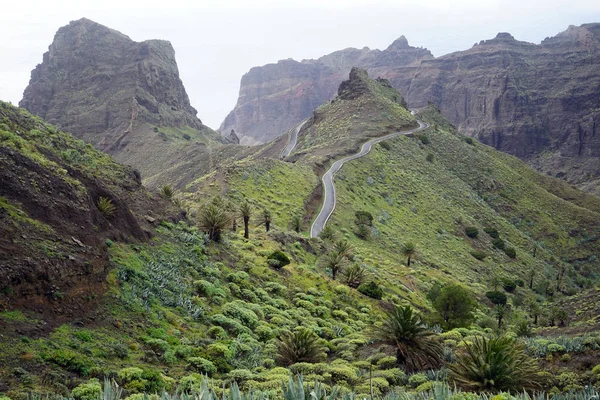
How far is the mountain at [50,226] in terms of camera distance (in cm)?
1183

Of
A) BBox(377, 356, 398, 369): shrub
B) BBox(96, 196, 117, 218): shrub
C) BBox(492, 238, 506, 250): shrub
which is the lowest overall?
BBox(492, 238, 506, 250): shrub

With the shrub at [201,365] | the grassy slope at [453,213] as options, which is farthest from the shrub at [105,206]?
the grassy slope at [453,213]

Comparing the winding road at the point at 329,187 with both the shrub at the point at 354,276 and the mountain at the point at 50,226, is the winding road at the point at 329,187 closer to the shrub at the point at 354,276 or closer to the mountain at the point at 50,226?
the shrub at the point at 354,276

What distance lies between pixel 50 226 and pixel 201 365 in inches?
252

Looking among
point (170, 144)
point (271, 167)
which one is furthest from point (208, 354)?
point (170, 144)

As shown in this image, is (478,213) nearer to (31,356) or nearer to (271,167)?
(271,167)

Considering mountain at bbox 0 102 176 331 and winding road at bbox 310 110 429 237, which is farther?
winding road at bbox 310 110 429 237

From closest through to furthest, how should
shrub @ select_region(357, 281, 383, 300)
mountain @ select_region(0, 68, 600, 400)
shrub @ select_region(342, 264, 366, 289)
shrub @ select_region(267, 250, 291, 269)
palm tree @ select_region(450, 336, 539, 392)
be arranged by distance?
palm tree @ select_region(450, 336, 539, 392) → mountain @ select_region(0, 68, 600, 400) → shrub @ select_region(267, 250, 291, 269) → shrub @ select_region(357, 281, 383, 300) → shrub @ select_region(342, 264, 366, 289)

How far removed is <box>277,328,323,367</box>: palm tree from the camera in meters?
15.3

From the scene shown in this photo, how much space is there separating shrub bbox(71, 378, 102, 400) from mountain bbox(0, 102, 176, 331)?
2.58 meters

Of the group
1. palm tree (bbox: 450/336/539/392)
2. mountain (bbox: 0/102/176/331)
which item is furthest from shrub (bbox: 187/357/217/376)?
palm tree (bbox: 450/336/539/392)

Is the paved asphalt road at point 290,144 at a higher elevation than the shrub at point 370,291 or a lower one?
higher

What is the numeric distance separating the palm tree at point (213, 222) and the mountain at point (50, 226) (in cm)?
524

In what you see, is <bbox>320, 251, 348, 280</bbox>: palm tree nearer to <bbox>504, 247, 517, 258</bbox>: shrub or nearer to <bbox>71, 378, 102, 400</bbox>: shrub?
<bbox>71, 378, 102, 400</bbox>: shrub
